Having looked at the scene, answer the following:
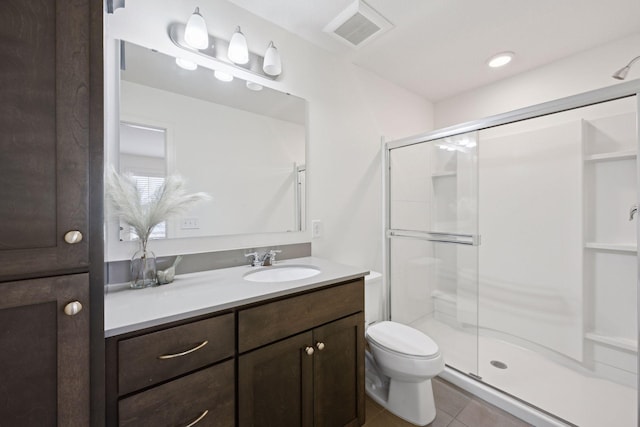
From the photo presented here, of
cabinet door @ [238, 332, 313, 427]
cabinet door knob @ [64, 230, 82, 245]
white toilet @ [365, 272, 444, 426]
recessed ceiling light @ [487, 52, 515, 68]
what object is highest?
recessed ceiling light @ [487, 52, 515, 68]

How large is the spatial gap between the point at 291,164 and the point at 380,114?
107 centimetres

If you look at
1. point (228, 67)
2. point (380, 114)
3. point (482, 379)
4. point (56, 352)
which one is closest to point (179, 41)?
point (228, 67)

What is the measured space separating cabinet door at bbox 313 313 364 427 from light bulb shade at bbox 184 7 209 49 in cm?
150

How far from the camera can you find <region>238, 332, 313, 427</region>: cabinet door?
941 mm

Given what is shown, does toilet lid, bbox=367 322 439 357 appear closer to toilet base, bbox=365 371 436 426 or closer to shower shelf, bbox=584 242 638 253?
toilet base, bbox=365 371 436 426

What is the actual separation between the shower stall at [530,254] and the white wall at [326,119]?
279 mm

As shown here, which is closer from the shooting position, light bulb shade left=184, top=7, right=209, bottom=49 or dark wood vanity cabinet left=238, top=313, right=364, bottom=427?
dark wood vanity cabinet left=238, top=313, right=364, bottom=427

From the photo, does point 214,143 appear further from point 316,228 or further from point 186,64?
point 316,228

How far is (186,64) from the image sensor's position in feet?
4.28

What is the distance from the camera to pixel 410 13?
1537mm

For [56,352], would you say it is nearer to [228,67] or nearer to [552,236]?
[228,67]

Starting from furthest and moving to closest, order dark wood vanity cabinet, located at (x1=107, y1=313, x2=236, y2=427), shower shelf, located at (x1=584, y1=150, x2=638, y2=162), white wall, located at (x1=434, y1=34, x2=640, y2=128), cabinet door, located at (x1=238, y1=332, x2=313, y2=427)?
1. white wall, located at (x1=434, y1=34, x2=640, y2=128)
2. shower shelf, located at (x1=584, y1=150, x2=638, y2=162)
3. cabinet door, located at (x1=238, y1=332, x2=313, y2=427)
4. dark wood vanity cabinet, located at (x1=107, y1=313, x2=236, y2=427)

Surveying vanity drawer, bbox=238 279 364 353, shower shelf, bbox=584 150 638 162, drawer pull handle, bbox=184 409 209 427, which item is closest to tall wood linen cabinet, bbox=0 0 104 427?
drawer pull handle, bbox=184 409 209 427

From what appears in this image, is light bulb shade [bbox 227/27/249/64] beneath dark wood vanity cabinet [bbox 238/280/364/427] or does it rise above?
above
